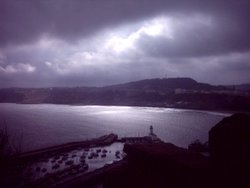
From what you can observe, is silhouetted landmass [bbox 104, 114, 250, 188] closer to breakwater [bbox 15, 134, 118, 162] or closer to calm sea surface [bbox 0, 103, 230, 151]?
breakwater [bbox 15, 134, 118, 162]

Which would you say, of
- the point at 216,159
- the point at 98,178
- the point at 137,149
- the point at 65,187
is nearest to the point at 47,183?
the point at 65,187

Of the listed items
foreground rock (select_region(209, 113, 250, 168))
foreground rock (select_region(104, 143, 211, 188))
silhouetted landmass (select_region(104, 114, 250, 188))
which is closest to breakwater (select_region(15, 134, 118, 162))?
foreground rock (select_region(104, 143, 211, 188))

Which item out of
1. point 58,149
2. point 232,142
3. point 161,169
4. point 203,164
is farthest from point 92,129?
point 232,142

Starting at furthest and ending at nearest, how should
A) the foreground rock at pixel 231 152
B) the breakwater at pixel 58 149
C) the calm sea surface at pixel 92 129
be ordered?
the calm sea surface at pixel 92 129 < the breakwater at pixel 58 149 < the foreground rock at pixel 231 152

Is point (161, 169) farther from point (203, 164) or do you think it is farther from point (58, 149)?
point (58, 149)

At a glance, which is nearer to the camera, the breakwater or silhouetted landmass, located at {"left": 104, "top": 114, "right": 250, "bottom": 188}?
silhouetted landmass, located at {"left": 104, "top": 114, "right": 250, "bottom": 188}

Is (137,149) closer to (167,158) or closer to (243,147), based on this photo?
(167,158)

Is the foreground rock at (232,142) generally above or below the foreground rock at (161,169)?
above

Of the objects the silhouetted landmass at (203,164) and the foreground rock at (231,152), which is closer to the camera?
the foreground rock at (231,152)

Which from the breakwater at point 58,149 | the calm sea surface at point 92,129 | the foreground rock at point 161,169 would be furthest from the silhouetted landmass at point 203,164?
the calm sea surface at point 92,129

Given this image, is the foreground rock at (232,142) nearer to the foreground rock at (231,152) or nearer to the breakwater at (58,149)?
the foreground rock at (231,152)

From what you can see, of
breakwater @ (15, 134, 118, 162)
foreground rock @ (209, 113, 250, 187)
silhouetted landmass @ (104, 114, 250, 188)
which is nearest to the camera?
foreground rock @ (209, 113, 250, 187)
